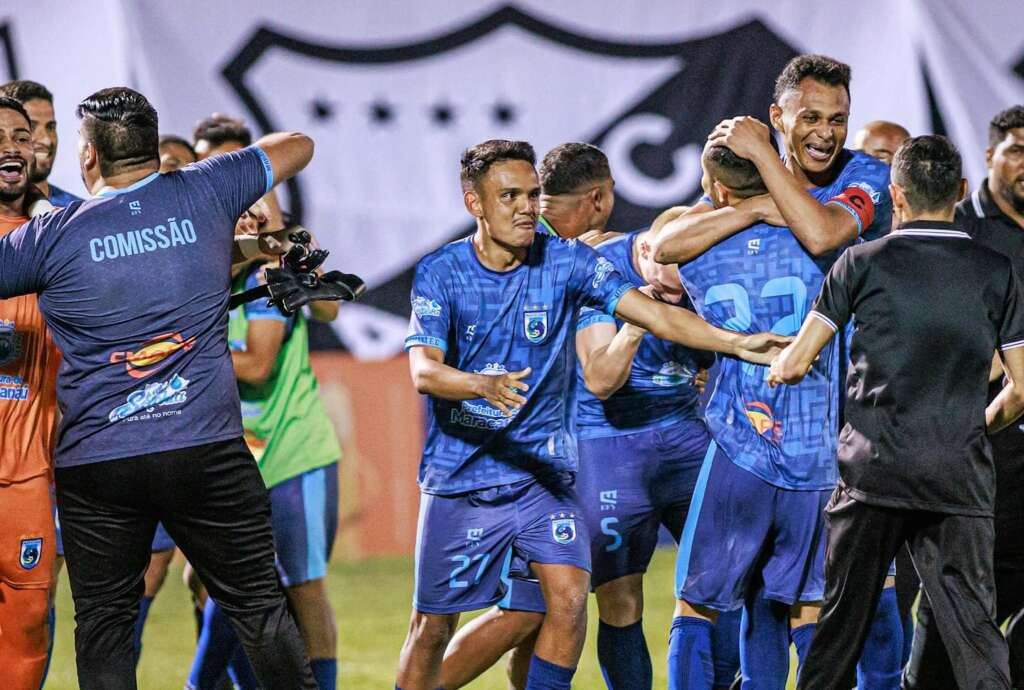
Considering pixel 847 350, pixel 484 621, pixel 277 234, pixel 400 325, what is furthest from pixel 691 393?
pixel 400 325

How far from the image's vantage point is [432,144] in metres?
10.0

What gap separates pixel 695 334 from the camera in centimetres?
491

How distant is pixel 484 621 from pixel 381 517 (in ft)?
14.9

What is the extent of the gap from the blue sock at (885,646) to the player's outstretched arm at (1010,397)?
2.57 feet

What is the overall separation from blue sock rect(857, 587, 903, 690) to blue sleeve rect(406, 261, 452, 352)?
6.13 ft

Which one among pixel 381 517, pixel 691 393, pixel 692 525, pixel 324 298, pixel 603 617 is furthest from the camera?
pixel 381 517

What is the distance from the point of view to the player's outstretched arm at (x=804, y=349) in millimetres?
4613

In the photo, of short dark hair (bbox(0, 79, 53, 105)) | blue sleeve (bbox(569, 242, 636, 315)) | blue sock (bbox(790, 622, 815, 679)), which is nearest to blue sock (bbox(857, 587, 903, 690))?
blue sock (bbox(790, 622, 815, 679))

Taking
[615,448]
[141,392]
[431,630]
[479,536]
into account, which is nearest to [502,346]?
[479,536]

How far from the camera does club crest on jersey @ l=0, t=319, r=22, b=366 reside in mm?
4852

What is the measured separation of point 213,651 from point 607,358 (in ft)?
6.63

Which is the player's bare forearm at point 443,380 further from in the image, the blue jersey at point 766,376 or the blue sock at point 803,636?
the blue sock at point 803,636

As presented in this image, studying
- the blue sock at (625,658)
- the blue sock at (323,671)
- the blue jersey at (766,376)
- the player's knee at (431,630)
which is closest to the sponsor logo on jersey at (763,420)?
the blue jersey at (766,376)

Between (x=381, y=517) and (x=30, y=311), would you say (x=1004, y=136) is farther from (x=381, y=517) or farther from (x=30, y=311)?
(x=381, y=517)
